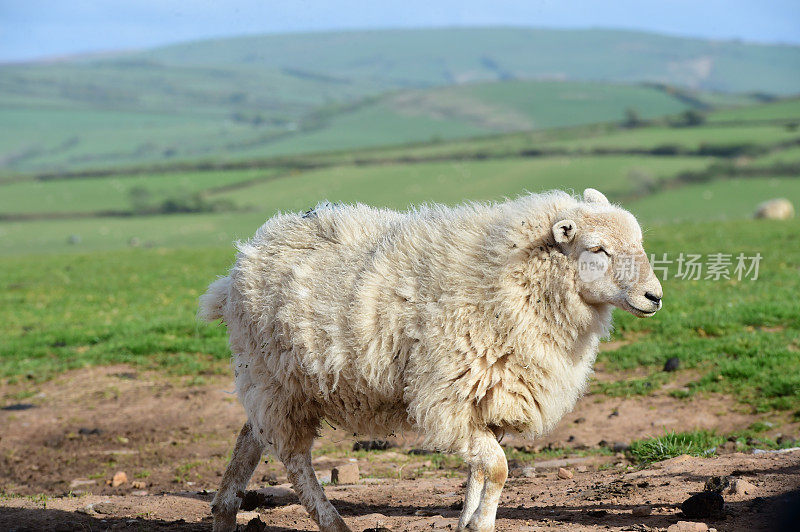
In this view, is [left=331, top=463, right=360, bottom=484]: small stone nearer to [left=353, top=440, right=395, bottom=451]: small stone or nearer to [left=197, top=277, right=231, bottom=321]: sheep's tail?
[left=353, top=440, right=395, bottom=451]: small stone

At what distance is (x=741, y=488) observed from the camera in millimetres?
5340

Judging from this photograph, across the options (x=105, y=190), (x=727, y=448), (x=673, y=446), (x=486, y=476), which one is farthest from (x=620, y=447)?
(x=105, y=190)

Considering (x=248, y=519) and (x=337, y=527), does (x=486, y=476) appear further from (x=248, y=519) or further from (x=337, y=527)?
(x=248, y=519)

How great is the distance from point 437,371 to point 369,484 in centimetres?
231

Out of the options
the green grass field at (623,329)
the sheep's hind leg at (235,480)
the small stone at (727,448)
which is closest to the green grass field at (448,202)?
the green grass field at (623,329)

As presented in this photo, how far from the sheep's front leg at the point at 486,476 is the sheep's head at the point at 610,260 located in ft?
3.82

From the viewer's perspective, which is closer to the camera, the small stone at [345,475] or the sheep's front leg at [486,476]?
the sheep's front leg at [486,476]

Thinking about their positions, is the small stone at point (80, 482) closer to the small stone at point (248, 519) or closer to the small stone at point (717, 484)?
the small stone at point (248, 519)

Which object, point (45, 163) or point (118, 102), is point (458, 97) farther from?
point (118, 102)

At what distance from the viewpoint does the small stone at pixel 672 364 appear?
30.1 ft

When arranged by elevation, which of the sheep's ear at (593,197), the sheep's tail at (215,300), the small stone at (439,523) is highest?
the sheep's ear at (593,197)

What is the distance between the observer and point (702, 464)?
6277mm

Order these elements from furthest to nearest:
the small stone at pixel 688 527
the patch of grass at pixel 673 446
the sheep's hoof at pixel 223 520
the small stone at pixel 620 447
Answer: the small stone at pixel 620 447 < the patch of grass at pixel 673 446 < the sheep's hoof at pixel 223 520 < the small stone at pixel 688 527

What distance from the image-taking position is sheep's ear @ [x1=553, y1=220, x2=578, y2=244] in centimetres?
505
